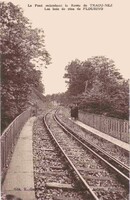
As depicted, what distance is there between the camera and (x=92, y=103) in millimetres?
34500

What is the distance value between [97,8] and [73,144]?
9.64 meters

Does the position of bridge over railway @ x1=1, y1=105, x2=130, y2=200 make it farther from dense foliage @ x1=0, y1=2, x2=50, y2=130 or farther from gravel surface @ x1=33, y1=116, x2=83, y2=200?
dense foliage @ x1=0, y1=2, x2=50, y2=130

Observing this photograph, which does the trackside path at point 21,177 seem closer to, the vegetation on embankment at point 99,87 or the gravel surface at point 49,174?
the gravel surface at point 49,174

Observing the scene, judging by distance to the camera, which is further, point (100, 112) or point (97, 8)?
point (100, 112)

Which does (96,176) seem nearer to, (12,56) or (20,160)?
(20,160)

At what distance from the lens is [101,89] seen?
134ft

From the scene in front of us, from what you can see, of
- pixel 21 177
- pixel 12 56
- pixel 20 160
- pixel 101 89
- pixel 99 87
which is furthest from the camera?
pixel 99 87

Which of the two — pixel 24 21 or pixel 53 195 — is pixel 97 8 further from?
pixel 24 21

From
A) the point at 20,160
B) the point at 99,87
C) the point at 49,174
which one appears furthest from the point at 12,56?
the point at 99,87

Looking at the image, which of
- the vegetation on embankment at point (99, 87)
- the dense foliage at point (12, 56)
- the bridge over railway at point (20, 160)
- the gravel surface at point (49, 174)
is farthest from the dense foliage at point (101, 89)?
the gravel surface at point (49, 174)

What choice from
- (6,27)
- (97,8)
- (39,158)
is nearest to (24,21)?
(6,27)

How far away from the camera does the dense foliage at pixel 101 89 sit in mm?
30275

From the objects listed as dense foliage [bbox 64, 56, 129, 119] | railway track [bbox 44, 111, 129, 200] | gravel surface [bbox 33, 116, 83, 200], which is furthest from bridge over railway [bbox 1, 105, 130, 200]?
dense foliage [bbox 64, 56, 129, 119]

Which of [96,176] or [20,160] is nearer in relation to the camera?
[96,176]
